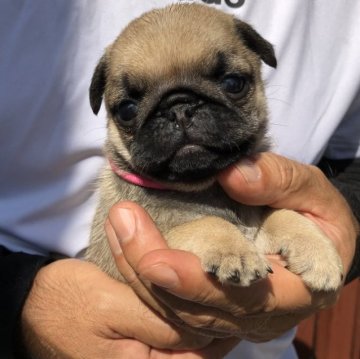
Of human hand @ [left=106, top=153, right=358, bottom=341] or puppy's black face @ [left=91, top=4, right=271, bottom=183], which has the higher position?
puppy's black face @ [left=91, top=4, right=271, bottom=183]

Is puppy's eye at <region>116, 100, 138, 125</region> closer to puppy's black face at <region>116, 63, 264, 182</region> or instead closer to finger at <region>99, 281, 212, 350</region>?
puppy's black face at <region>116, 63, 264, 182</region>

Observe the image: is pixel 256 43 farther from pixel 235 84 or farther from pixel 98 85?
pixel 98 85

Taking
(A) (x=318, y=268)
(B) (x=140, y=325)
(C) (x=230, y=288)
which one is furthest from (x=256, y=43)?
(B) (x=140, y=325)

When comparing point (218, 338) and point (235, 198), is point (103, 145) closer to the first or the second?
point (235, 198)

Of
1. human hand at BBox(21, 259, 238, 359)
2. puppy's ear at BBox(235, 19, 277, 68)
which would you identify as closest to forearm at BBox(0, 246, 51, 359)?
human hand at BBox(21, 259, 238, 359)

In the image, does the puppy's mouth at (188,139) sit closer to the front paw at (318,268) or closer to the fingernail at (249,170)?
the fingernail at (249,170)

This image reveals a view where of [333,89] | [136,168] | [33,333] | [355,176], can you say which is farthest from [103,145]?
[355,176]

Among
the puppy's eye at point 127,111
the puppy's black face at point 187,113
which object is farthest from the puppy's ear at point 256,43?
the puppy's eye at point 127,111
